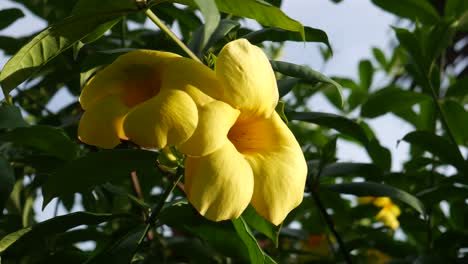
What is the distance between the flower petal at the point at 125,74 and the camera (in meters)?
0.84

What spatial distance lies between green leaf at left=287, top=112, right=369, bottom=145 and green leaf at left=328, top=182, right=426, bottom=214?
0.36 ft

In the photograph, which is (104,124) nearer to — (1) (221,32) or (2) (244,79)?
(2) (244,79)

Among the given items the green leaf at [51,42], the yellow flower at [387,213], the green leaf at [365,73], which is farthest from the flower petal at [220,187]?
the green leaf at [365,73]

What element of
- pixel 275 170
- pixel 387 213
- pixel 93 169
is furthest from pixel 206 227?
pixel 387 213

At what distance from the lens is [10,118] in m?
1.14

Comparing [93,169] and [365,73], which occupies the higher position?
[93,169]

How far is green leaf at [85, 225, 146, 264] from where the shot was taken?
0.95m

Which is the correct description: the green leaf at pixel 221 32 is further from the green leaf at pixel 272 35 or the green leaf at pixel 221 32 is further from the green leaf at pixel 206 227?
the green leaf at pixel 206 227

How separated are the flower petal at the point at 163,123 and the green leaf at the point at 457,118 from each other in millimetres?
1055

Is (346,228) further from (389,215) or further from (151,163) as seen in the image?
(151,163)

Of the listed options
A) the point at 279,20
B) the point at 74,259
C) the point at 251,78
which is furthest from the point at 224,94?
the point at 74,259

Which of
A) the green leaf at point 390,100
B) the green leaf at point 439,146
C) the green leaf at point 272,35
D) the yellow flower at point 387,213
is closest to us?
the green leaf at point 272,35

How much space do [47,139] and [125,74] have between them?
1.19 feet

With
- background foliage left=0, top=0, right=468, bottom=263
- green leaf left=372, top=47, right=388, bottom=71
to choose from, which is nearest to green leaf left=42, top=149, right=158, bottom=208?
background foliage left=0, top=0, right=468, bottom=263
